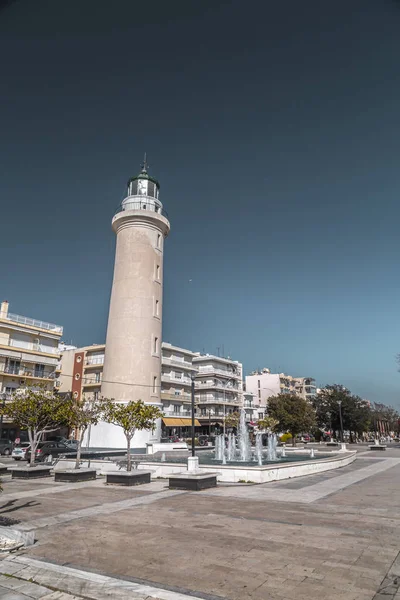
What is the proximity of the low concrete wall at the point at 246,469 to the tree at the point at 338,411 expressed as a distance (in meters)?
36.7

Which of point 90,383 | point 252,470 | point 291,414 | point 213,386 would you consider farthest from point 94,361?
point 252,470

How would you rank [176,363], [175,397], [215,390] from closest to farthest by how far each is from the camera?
1. [175,397]
2. [176,363]
3. [215,390]

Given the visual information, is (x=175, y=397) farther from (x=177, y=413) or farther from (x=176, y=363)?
(x=176, y=363)

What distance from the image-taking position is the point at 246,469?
55.2 feet

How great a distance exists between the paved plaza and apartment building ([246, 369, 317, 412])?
76.5m

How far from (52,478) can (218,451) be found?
12441 millimetres

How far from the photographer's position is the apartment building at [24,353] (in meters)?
42.7

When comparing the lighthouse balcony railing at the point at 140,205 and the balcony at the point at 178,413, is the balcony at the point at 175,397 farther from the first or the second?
the lighthouse balcony railing at the point at 140,205

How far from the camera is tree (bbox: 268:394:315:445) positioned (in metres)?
49.4

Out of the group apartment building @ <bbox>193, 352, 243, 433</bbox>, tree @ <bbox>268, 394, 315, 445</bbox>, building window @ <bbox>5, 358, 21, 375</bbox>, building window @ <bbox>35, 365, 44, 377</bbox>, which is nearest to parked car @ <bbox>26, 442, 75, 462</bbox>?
building window @ <bbox>5, 358, 21, 375</bbox>

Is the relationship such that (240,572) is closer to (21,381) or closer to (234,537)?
(234,537)

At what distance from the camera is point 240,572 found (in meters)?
5.98

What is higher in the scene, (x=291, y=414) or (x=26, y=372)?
(x=26, y=372)

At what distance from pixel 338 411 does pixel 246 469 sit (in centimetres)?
4618
